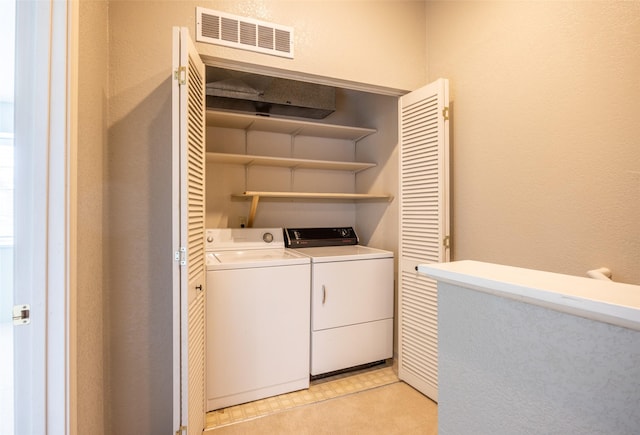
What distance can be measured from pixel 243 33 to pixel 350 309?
1.98 metres

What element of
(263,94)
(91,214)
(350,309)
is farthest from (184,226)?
(263,94)

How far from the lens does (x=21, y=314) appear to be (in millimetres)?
1068

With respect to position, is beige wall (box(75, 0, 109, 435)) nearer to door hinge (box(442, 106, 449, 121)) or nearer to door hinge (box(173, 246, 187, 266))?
door hinge (box(173, 246, 187, 266))

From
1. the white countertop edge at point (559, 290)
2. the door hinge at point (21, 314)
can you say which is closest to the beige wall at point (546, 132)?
the white countertop edge at point (559, 290)

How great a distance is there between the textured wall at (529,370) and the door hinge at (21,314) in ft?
4.49

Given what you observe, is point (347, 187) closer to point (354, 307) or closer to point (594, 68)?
point (354, 307)

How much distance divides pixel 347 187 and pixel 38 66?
2.58 m

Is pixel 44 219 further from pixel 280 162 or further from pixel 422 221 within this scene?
pixel 422 221

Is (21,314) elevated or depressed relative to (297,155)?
depressed

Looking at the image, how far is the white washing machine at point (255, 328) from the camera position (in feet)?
6.33

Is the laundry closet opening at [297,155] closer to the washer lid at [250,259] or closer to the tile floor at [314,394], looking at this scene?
the washer lid at [250,259]

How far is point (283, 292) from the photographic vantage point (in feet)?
6.97

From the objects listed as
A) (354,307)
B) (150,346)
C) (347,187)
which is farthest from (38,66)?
(347,187)

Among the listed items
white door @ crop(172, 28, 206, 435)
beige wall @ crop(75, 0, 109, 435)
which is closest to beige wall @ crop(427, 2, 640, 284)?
white door @ crop(172, 28, 206, 435)
